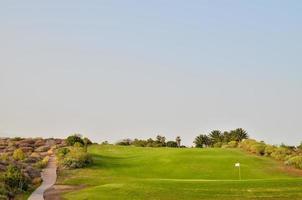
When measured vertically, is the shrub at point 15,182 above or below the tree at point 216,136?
below

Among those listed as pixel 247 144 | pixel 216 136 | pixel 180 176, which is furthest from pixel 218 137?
pixel 180 176

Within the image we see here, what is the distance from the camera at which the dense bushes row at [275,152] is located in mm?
60128

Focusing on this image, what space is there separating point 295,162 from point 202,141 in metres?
42.9

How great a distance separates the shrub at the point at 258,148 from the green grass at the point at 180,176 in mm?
2861

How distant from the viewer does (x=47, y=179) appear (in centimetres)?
5022

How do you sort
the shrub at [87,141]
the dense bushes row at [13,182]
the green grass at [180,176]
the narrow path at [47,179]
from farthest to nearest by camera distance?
the shrub at [87,141] < the dense bushes row at [13,182] < the narrow path at [47,179] < the green grass at [180,176]

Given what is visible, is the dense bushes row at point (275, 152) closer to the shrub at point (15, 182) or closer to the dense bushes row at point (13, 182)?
the dense bushes row at point (13, 182)

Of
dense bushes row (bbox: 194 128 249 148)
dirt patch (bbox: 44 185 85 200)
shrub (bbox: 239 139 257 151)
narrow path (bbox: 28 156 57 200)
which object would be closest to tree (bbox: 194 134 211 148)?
dense bushes row (bbox: 194 128 249 148)

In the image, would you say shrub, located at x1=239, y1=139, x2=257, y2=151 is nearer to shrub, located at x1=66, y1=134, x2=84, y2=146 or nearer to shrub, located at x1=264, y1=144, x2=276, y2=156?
shrub, located at x1=264, y1=144, x2=276, y2=156

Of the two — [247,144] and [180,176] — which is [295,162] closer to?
[180,176]

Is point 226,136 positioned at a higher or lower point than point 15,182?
higher

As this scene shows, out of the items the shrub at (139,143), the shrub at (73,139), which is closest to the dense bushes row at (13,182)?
the shrub at (73,139)

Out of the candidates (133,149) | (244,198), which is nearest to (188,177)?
(244,198)

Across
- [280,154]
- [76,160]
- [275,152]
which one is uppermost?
[275,152]
